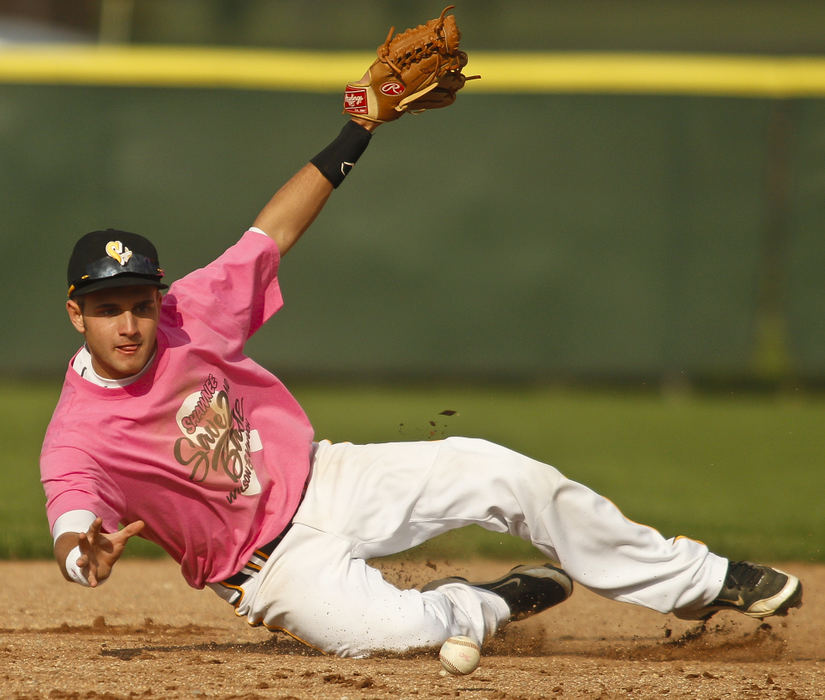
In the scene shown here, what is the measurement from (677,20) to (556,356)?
1403cm

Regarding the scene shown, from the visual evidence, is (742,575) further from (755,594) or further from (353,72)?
(353,72)

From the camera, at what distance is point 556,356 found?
32.0ft

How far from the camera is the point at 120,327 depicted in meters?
3.27

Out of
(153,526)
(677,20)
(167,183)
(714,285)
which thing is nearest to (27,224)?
(167,183)

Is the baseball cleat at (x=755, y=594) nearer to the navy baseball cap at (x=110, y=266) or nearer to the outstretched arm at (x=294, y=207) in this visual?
the outstretched arm at (x=294, y=207)

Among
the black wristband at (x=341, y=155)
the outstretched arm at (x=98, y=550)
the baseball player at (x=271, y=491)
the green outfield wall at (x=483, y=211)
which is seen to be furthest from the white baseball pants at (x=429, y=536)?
the green outfield wall at (x=483, y=211)

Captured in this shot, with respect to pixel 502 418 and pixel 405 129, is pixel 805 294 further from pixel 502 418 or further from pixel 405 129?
pixel 405 129

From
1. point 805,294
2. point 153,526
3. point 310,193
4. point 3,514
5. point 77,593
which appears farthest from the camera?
point 805,294

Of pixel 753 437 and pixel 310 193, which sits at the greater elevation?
pixel 310 193

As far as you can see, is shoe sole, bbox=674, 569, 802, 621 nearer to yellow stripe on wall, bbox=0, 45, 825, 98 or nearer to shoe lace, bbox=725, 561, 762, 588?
shoe lace, bbox=725, 561, 762, 588

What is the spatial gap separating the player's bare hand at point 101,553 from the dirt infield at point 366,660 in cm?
32

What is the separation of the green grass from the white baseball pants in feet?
2.51

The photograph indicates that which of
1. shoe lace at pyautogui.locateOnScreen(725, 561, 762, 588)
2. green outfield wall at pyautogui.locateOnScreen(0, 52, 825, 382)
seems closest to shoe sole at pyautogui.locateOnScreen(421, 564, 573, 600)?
shoe lace at pyautogui.locateOnScreen(725, 561, 762, 588)

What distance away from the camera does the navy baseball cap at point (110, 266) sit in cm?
325
